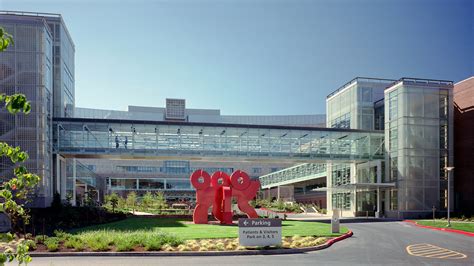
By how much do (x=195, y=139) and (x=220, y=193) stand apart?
18400 millimetres

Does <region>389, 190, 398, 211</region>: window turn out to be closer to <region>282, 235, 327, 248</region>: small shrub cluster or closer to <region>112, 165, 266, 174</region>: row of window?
<region>282, 235, 327, 248</region>: small shrub cluster

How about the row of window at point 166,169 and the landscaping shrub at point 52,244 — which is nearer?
the landscaping shrub at point 52,244

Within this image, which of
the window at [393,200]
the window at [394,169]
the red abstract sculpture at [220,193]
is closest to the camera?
the red abstract sculpture at [220,193]

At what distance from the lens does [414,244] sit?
21297mm

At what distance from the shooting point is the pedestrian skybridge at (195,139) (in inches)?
1727

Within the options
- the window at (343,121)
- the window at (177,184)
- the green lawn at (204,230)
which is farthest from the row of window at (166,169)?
the green lawn at (204,230)

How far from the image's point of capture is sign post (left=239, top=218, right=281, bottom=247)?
18.6m

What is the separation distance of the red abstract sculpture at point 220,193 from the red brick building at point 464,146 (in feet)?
73.7

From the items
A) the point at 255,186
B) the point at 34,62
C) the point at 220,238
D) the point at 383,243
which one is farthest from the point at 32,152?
the point at 383,243

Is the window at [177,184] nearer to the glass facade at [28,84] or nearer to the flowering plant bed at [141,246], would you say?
the glass facade at [28,84]

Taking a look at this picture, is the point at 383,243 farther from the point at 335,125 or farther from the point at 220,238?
the point at 335,125

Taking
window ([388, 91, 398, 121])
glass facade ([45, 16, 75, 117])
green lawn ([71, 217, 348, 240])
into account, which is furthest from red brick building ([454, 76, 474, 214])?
glass facade ([45, 16, 75, 117])

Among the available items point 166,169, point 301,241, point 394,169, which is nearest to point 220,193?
point 301,241

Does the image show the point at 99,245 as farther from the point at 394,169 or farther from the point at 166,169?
the point at 166,169
